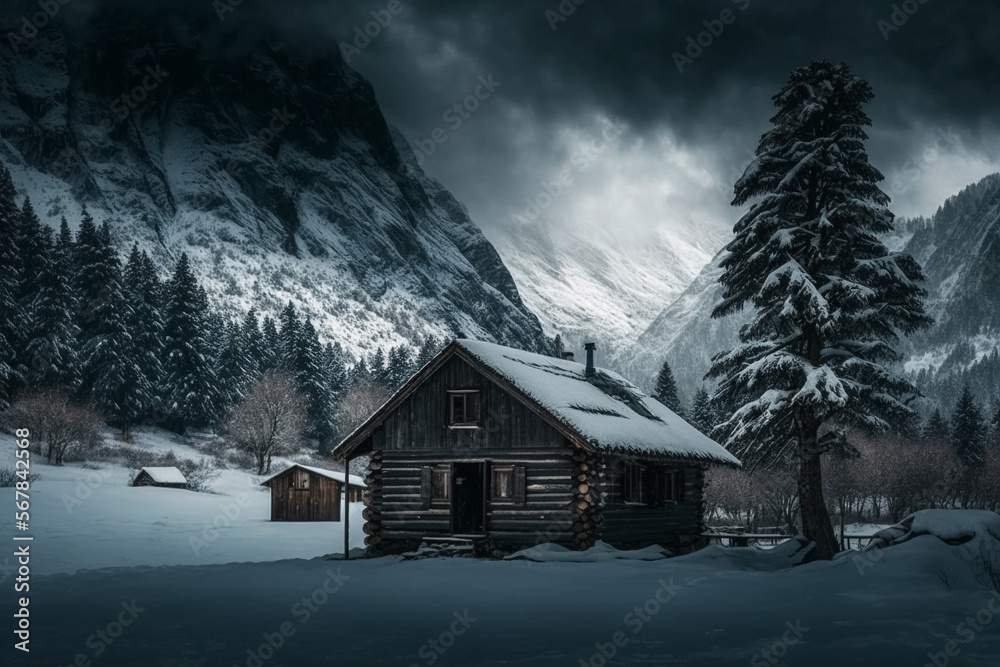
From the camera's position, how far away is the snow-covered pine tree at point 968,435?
262 feet

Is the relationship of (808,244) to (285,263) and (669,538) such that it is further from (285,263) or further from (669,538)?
(285,263)

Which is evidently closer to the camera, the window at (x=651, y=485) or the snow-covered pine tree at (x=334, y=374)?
the window at (x=651, y=485)

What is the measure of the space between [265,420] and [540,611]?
6689cm

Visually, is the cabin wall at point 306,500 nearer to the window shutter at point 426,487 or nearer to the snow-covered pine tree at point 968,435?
the window shutter at point 426,487

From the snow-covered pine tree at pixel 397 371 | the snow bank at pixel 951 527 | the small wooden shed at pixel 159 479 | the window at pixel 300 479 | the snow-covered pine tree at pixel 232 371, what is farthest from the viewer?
the snow-covered pine tree at pixel 397 371

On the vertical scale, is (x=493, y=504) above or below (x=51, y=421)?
below

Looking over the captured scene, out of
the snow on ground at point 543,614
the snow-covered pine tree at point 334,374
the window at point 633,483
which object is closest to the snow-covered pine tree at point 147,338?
the snow-covered pine tree at point 334,374

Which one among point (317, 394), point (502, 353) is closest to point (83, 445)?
point (317, 394)

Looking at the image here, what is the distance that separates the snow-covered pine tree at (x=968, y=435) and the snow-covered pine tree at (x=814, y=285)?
6318cm

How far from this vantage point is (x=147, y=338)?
77.1 m

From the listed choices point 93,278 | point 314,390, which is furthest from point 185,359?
point 314,390

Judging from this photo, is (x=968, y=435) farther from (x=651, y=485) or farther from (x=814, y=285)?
(x=814, y=285)

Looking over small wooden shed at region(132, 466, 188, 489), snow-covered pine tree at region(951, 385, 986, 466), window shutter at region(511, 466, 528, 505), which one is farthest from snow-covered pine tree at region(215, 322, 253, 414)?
snow-covered pine tree at region(951, 385, 986, 466)

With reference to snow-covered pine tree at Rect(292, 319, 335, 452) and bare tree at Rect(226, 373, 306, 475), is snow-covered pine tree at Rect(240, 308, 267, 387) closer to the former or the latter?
snow-covered pine tree at Rect(292, 319, 335, 452)
